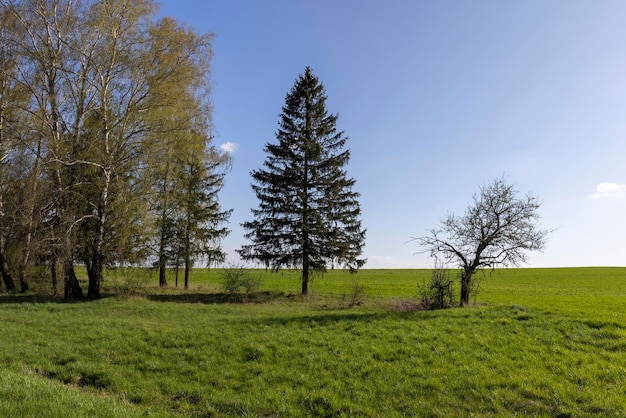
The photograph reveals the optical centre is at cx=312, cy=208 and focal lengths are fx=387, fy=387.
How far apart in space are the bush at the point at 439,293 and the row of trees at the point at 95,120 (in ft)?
50.4

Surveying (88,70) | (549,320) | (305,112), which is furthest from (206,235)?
(549,320)

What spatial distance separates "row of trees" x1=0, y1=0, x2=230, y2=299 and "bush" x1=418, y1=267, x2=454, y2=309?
15.4 metres

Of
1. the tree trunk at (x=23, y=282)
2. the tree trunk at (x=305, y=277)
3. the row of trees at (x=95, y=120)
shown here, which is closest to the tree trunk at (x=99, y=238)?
the row of trees at (x=95, y=120)

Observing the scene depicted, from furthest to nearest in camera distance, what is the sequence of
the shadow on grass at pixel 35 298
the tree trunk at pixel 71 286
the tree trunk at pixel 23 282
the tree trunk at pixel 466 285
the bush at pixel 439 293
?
the tree trunk at pixel 23 282
the tree trunk at pixel 71 286
the shadow on grass at pixel 35 298
the tree trunk at pixel 466 285
the bush at pixel 439 293

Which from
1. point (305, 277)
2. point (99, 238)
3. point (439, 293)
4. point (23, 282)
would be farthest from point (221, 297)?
point (439, 293)

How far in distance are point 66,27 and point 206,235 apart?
56.4 feet

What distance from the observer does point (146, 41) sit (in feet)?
73.4

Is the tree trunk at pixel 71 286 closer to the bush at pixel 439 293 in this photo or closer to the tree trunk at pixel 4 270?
the tree trunk at pixel 4 270

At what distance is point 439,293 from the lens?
1817 centimetres

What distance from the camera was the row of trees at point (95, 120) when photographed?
67.7 feet

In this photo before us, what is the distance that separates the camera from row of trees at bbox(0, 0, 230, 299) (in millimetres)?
20641

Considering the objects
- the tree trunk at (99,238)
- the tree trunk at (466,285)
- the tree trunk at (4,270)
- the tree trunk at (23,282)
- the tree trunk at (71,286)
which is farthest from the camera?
the tree trunk at (4,270)

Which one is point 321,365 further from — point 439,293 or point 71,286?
point 71,286

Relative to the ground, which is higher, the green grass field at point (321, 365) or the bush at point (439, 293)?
the bush at point (439, 293)
